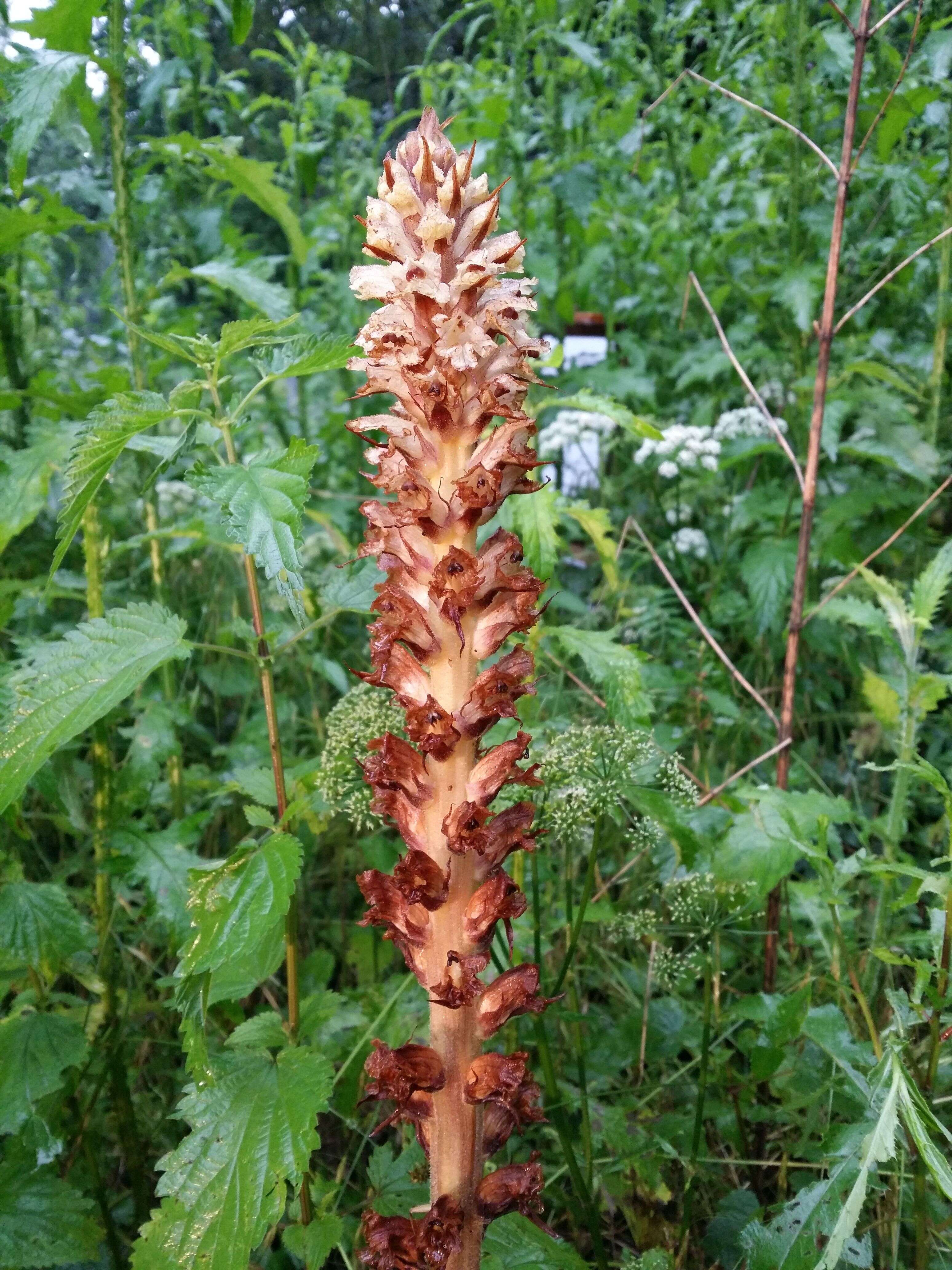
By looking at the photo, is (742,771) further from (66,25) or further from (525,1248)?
(66,25)

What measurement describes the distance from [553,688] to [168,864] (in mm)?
1364

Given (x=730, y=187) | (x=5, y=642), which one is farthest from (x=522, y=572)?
(x=730, y=187)

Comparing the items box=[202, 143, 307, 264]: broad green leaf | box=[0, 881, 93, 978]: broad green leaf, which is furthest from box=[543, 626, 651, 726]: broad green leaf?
box=[202, 143, 307, 264]: broad green leaf

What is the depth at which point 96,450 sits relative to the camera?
4.30 ft

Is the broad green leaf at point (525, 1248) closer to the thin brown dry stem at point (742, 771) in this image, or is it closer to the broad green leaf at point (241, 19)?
the thin brown dry stem at point (742, 771)

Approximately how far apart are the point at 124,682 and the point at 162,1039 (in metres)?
1.13

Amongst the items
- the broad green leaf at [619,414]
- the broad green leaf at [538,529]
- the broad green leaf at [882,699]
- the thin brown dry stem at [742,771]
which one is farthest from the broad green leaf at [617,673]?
the broad green leaf at [882,699]

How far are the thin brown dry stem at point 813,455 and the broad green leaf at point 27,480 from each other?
1.53m

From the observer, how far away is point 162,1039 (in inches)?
82.6

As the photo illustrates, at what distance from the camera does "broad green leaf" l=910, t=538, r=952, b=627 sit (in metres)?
1.77

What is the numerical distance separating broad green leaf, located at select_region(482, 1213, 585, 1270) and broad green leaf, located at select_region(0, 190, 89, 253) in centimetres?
176

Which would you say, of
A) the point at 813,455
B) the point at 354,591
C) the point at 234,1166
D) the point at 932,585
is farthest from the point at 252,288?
the point at 234,1166

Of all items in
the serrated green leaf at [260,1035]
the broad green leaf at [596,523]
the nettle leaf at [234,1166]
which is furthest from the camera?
Result: the broad green leaf at [596,523]

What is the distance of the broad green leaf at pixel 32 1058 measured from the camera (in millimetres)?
1529
